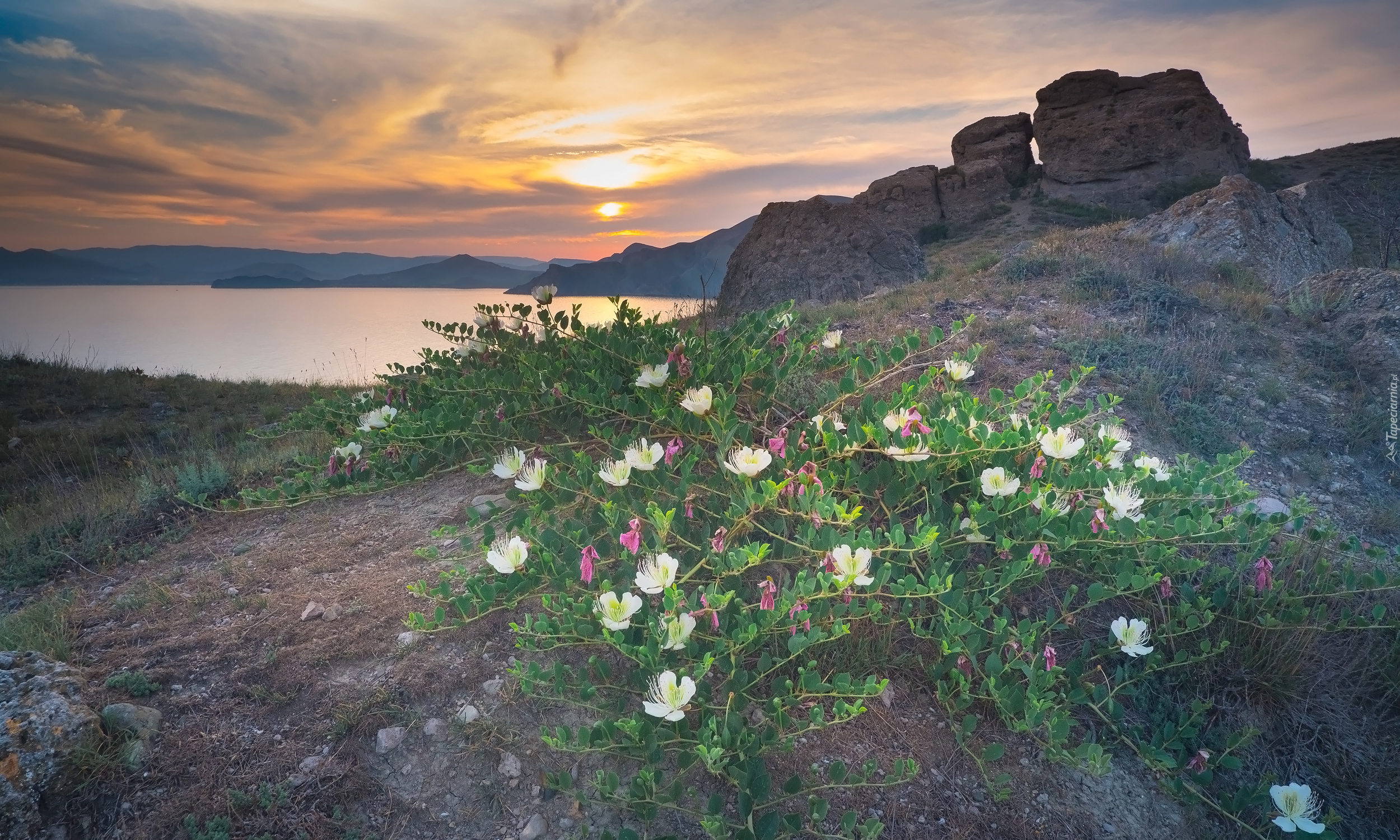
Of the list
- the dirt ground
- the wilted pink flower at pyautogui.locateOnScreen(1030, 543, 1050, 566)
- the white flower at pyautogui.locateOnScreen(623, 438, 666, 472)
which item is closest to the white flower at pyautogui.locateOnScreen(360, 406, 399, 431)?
the dirt ground

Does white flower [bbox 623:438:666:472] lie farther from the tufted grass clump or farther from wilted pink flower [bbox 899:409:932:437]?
wilted pink flower [bbox 899:409:932:437]

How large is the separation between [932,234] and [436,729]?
3240 cm

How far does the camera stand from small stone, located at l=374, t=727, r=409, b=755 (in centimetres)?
204

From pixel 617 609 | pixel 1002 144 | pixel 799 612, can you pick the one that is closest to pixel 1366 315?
pixel 799 612

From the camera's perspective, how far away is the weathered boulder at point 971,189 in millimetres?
32000

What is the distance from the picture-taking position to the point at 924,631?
2090 mm

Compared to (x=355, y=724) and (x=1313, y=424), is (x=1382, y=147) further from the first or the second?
(x=355, y=724)

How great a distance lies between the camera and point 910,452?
2281 millimetres

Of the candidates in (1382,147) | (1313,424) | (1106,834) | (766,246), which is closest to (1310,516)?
(1313,424)

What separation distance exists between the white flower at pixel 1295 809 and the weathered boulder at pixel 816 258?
10668 millimetres

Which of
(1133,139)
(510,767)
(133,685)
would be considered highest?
(1133,139)

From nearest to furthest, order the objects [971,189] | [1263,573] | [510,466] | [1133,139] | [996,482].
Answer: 1. [1263,573]
2. [996,482]
3. [510,466]
4. [1133,139]
5. [971,189]

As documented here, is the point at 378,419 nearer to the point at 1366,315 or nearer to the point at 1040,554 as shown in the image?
the point at 1040,554

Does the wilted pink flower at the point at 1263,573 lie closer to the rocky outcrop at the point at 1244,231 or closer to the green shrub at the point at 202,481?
the green shrub at the point at 202,481
